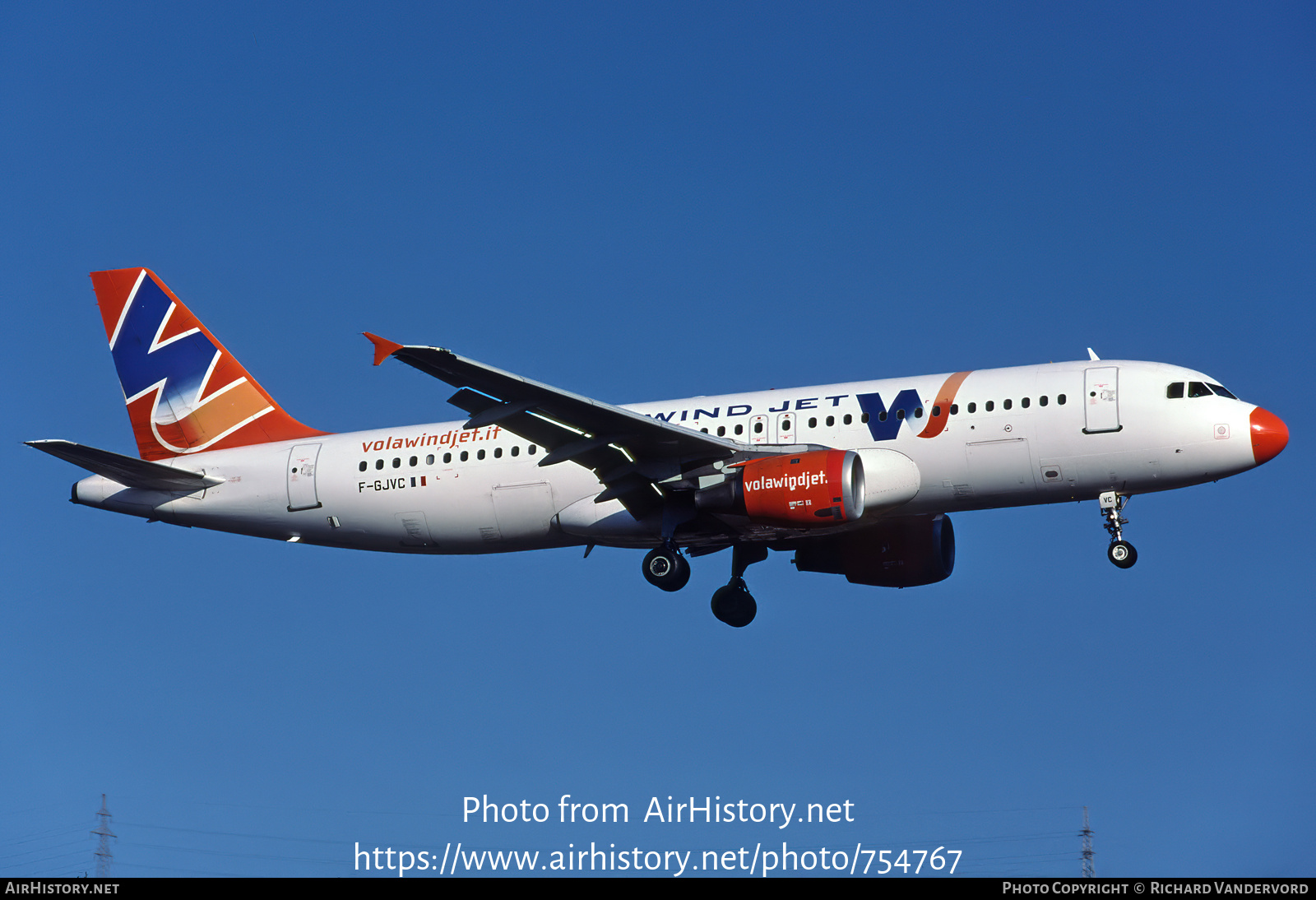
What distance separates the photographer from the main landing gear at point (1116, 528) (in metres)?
34.9

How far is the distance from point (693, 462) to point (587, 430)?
8.52 feet

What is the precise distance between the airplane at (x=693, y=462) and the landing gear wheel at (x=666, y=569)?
0.04 meters

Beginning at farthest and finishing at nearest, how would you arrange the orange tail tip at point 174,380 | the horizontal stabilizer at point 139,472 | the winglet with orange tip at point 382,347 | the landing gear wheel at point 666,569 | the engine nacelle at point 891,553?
the orange tail tip at point 174,380, the engine nacelle at point 891,553, the horizontal stabilizer at point 139,472, the landing gear wheel at point 666,569, the winglet with orange tip at point 382,347

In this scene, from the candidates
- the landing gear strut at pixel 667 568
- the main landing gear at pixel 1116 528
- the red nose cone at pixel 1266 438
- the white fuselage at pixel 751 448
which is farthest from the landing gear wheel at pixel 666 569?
the red nose cone at pixel 1266 438

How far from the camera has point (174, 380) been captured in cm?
4381

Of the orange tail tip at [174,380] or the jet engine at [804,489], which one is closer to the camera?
the jet engine at [804,489]

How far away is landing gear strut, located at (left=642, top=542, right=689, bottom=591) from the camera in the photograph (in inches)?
1455

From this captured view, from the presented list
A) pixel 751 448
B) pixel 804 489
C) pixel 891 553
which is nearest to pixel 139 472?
pixel 751 448

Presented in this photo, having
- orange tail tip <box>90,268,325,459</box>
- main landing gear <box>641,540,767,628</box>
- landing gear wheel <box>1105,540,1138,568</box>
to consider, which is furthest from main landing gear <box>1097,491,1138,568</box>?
orange tail tip <box>90,268,325,459</box>

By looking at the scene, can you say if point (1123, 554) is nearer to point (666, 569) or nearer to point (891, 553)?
point (891, 553)

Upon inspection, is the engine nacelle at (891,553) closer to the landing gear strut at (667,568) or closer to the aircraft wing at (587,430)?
the landing gear strut at (667,568)

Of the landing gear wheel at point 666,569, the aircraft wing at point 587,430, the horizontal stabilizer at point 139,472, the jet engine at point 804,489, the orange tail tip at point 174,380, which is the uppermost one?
the orange tail tip at point 174,380

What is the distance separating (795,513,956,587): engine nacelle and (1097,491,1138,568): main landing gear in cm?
545
